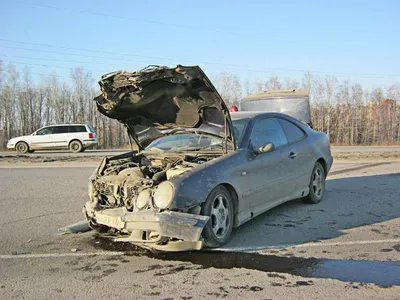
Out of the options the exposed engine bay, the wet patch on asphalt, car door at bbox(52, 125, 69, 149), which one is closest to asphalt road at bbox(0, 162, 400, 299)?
the wet patch on asphalt

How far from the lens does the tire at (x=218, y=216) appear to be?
4762 mm

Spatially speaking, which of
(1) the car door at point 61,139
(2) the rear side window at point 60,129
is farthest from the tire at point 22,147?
(2) the rear side window at point 60,129

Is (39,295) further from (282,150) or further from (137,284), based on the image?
(282,150)

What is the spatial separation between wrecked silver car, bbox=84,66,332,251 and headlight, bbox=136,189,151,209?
1cm

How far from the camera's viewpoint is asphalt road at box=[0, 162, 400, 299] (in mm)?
3719

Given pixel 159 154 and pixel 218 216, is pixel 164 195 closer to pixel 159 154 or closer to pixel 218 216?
pixel 218 216

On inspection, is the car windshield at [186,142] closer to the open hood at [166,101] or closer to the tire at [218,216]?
the open hood at [166,101]

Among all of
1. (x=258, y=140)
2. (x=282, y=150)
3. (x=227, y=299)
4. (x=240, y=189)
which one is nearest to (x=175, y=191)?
(x=240, y=189)

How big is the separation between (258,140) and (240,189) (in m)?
1.02

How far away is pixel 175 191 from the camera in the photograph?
14.9ft

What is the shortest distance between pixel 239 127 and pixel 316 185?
2.22 meters

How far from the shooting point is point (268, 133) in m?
6.33

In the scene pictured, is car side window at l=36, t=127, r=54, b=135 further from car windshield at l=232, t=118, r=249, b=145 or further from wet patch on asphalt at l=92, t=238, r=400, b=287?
wet patch on asphalt at l=92, t=238, r=400, b=287

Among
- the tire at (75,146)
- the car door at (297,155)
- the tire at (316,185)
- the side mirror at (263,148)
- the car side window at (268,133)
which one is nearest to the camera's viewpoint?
the side mirror at (263,148)
